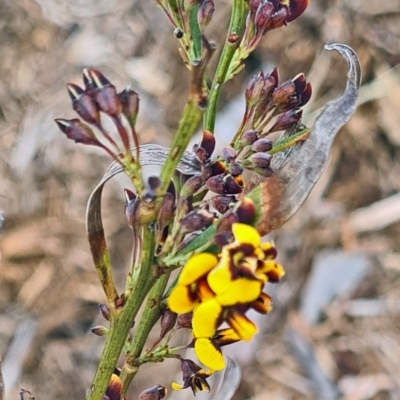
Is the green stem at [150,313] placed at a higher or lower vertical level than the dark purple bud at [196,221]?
lower

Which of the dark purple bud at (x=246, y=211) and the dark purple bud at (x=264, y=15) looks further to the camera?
the dark purple bud at (x=264, y=15)

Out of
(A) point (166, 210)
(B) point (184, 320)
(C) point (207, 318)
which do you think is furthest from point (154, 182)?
(B) point (184, 320)

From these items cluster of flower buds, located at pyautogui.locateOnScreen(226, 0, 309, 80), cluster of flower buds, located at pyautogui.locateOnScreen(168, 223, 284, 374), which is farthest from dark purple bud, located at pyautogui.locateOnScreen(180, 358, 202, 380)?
cluster of flower buds, located at pyautogui.locateOnScreen(226, 0, 309, 80)

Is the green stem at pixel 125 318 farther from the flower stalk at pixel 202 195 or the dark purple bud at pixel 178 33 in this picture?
the dark purple bud at pixel 178 33

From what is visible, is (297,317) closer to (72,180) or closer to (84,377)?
(84,377)

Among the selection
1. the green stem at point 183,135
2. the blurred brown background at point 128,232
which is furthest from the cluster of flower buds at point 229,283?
the blurred brown background at point 128,232

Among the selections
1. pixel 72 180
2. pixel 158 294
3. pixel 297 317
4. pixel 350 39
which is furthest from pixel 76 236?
pixel 158 294

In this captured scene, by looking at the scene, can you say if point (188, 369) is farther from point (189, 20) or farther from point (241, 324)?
point (189, 20)
